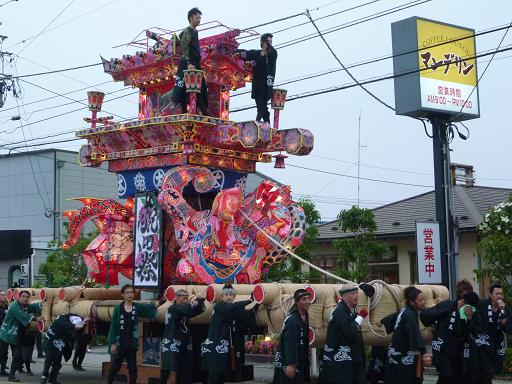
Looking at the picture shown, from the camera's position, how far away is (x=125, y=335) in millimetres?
12875

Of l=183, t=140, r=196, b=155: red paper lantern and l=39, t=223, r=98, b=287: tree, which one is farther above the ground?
l=183, t=140, r=196, b=155: red paper lantern

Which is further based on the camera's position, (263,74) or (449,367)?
(263,74)

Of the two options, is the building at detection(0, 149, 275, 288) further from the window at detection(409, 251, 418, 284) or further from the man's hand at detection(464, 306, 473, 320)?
the man's hand at detection(464, 306, 473, 320)

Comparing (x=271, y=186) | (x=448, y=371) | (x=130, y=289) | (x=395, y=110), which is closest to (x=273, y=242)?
(x=271, y=186)

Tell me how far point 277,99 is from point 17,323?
621cm

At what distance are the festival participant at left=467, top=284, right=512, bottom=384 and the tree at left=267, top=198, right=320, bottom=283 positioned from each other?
10432mm

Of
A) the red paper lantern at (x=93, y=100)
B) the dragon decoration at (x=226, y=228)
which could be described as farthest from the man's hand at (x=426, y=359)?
the red paper lantern at (x=93, y=100)

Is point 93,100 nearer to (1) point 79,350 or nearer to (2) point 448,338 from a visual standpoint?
(1) point 79,350

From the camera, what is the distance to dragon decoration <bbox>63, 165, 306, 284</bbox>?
13469mm

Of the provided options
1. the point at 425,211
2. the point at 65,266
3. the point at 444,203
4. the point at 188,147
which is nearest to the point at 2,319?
the point at 188,147

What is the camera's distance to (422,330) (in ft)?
36.9

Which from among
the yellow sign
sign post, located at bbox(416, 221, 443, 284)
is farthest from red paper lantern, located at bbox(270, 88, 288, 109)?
the yellow sign

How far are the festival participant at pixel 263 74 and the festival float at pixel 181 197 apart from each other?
23 centimetres

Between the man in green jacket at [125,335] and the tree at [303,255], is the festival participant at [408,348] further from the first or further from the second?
the tree at [303,255]
